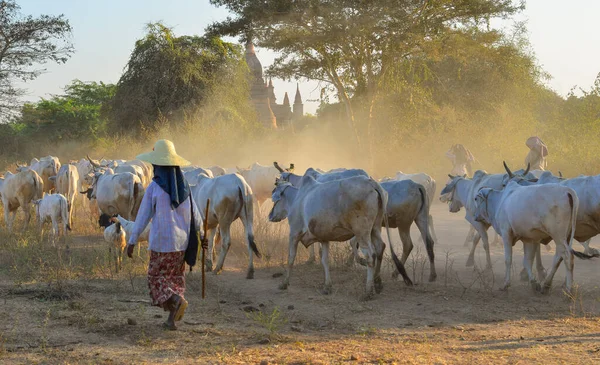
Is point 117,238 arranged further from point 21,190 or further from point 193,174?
point 21,190

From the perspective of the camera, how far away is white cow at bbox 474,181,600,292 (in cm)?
773

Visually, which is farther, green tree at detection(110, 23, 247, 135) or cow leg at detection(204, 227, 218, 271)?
green tree at detection(110, 23, 247, 135)

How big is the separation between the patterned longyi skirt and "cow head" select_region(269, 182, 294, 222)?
2.98 meters

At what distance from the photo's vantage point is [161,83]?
30172 millimetres

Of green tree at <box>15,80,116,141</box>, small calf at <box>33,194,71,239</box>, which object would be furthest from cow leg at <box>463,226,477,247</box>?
green tree at <box>15,80,116,141</box>

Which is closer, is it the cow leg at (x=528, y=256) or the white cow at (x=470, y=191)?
the cow leg at (x=528, y=256)

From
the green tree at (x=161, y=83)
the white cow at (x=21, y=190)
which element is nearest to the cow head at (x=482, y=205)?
the white cow at (x=21, y=190)

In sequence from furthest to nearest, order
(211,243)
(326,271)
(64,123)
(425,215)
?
(64,123) → (211,243) → (425,215) → (326,271)

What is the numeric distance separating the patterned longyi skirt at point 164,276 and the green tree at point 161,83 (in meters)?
23.8

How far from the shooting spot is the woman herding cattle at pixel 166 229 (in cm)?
624

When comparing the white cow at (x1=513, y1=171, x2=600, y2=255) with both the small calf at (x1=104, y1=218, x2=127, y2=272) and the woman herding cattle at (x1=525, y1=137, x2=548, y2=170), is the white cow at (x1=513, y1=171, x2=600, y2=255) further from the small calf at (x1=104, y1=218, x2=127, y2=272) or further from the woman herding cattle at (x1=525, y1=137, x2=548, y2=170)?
the woman herding cattle at (x1=525, y1=137, x2=548, y2=170)

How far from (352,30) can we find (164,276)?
1610 centimetres

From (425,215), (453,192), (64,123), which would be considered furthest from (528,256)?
(64,123)

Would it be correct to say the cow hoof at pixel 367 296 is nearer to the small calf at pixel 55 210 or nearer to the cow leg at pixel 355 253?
the cow leg at pixel 355 253
